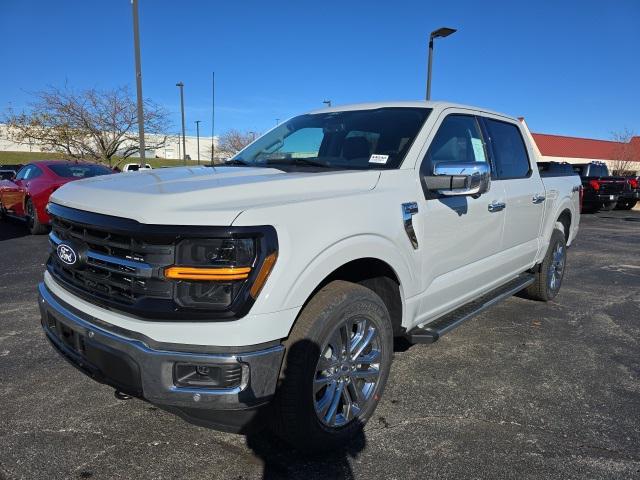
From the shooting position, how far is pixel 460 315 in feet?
11.6

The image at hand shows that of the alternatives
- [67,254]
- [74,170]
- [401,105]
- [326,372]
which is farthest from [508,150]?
[74,170]

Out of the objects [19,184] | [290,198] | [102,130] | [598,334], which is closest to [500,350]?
[598,334]

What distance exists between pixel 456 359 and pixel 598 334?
1658mm

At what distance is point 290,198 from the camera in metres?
2.35

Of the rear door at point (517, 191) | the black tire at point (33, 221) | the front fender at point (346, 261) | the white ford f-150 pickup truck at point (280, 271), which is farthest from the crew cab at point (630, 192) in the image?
the front fender at point (346, 261)

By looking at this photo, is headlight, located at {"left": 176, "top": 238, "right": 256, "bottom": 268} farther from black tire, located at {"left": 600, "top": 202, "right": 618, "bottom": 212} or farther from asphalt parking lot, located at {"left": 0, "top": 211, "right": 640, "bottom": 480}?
black tire, located at {"left": 600, "top": 202, "right": 618, "bottom": 212}

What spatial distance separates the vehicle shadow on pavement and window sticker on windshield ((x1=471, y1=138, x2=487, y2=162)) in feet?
7.49

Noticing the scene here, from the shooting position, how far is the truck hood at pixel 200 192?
206 cm

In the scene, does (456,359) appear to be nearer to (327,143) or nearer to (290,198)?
(327,143)

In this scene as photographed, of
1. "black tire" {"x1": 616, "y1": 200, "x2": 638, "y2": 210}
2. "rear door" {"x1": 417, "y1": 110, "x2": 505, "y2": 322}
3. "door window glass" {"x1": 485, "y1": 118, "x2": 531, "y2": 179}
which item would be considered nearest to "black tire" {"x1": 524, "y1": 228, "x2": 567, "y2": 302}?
"door window glass" {"x1": 485, "y1": 118, "x2": 531, "y2": 179}

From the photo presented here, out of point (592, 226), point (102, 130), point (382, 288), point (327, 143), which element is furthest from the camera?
point (102, 130)

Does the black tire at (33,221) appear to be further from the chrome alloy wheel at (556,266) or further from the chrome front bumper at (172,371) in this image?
the chrome alloy wheel at (556,266)

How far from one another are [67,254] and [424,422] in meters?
2.20

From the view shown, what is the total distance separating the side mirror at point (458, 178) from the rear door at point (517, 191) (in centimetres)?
108
